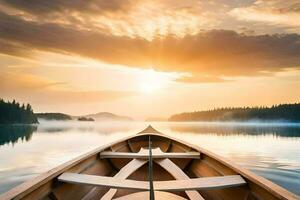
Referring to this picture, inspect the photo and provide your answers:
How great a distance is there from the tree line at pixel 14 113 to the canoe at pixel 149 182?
324ft

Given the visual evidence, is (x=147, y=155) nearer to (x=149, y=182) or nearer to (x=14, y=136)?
(x=149, y=182)

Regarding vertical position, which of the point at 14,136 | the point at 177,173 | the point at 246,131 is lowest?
the point at 246,131

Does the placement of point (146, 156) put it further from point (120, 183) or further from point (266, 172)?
point (266, 172)

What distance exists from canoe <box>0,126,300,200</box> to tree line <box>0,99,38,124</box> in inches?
3888

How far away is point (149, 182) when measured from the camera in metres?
3.50

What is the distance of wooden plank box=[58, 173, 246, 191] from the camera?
3601 millimetres

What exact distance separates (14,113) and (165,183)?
105733mm

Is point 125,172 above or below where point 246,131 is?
above

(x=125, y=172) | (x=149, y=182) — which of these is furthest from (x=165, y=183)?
(x=125, y=172)

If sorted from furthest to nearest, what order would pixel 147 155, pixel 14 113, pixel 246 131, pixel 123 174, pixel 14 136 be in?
pixel 14 113, pixel 246 131, pixel 14 136, pixel 147 155, pixel 123 174

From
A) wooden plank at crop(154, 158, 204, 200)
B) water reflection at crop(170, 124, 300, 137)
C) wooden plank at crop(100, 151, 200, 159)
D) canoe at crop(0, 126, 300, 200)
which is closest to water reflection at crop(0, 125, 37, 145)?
wooden plank at crop(100, 151, 200, 159)

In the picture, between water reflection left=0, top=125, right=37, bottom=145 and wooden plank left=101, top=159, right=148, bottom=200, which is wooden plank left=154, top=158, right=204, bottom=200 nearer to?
wooden plank left=101, top=159, right=148, bottom=200

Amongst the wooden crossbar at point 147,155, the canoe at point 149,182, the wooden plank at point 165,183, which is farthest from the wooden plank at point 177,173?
the wooden plank at point 165,183

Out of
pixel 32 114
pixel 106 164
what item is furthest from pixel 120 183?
pixel 32 114
